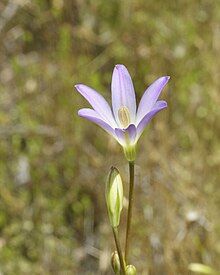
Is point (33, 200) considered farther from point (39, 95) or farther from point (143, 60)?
point (143, 60)

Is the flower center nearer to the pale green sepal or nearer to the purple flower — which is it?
the purple flower

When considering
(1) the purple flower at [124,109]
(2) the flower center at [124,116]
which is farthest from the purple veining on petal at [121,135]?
(2) the flower center at [124,116]

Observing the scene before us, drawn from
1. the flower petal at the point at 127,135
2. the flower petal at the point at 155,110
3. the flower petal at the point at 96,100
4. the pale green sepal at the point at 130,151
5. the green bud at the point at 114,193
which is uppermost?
the flower petal at the point at 96,100

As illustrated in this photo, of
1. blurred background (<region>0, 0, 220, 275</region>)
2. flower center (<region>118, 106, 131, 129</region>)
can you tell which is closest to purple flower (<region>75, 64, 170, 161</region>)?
flower center (<region>118, 106, 131, 129</region>)

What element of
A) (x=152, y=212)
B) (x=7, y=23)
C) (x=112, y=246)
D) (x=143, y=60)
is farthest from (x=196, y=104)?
(x=7, y=23)

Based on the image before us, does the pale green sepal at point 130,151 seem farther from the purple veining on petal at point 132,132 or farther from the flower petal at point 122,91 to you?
the flower petal at point 122,91

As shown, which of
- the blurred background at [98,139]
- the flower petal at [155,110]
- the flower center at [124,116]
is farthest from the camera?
the blurred background at [98,139]

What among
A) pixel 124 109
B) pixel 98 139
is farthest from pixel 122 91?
pixel 98 139
